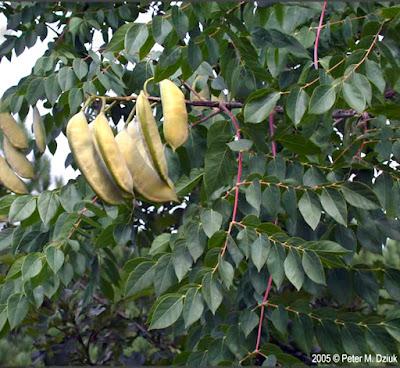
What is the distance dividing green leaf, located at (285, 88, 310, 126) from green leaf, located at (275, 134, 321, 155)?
137 mm

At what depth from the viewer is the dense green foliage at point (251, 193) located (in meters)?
1.51

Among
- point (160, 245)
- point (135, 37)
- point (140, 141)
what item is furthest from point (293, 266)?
point (135, 37)

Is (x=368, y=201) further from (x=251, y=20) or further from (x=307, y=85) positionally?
(x=251, y=20)

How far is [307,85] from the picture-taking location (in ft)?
4.99

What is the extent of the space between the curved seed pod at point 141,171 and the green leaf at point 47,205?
28.3 inches

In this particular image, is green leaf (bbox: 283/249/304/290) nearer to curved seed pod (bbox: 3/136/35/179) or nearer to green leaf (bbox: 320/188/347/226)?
green leaf (bbox: 320/188/347/226)

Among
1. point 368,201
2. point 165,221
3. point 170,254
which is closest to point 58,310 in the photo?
point 165,221

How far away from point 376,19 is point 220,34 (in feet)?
1.06

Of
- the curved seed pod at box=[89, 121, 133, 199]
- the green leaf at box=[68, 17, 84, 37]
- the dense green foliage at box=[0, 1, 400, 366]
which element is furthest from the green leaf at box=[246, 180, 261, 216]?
the green leaf at box=[68, 17, 84, 37]

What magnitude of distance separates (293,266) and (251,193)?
6.5 inches

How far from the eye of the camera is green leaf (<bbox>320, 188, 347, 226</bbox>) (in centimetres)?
157

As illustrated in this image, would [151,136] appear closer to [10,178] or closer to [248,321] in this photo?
[248,321]

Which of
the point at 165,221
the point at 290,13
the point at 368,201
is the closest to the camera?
the point at 368,201

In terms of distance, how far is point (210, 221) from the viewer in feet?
5.04
